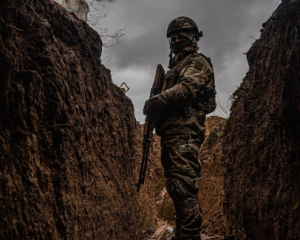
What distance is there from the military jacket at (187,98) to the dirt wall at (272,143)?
69 cm

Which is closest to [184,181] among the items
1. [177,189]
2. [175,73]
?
[177,189]

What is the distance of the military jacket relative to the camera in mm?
3592

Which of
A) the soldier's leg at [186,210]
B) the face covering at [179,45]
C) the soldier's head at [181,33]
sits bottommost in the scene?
the soldier's leg at [186,210]

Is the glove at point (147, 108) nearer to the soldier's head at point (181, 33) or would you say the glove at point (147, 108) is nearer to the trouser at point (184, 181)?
the trouser at point (184, 181)

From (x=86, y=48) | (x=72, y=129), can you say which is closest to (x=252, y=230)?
Result: (x=72, y=129)

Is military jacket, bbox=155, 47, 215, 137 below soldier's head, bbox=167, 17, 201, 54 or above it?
below

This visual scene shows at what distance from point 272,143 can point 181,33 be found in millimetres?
1993

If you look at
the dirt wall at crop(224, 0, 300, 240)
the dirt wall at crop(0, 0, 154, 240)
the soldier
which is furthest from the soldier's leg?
the dirt wall at crop(0, 0, 154, 240)

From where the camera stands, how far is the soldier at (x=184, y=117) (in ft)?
11.0

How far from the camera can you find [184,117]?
3.70 metres

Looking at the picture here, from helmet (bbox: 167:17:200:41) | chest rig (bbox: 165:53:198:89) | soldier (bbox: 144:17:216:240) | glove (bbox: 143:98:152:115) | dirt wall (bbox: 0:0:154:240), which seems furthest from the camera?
helmet (bbox: 167:17:200:41)

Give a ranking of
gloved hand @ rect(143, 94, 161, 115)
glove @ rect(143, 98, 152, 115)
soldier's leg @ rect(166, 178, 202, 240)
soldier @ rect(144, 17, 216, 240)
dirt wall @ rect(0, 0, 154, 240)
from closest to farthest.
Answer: dirt wall @ rect(0, 0, 154, 240)
soldier's leg @ rect(166, 178, 202, 240)
soldier @ rect(144, 17, 216, 240)
gloved hand @ rect(143, 94, 161, 115)
glove @ rect(143, 98, 152, 115)

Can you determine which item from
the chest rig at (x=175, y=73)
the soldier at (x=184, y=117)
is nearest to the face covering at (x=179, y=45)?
the soldier at (x=184, y=117)

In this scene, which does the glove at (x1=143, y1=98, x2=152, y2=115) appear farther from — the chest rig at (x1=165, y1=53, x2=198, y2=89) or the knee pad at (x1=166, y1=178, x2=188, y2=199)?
the knee pad at (x1=166, y1=178, x2=188, y2=199)
